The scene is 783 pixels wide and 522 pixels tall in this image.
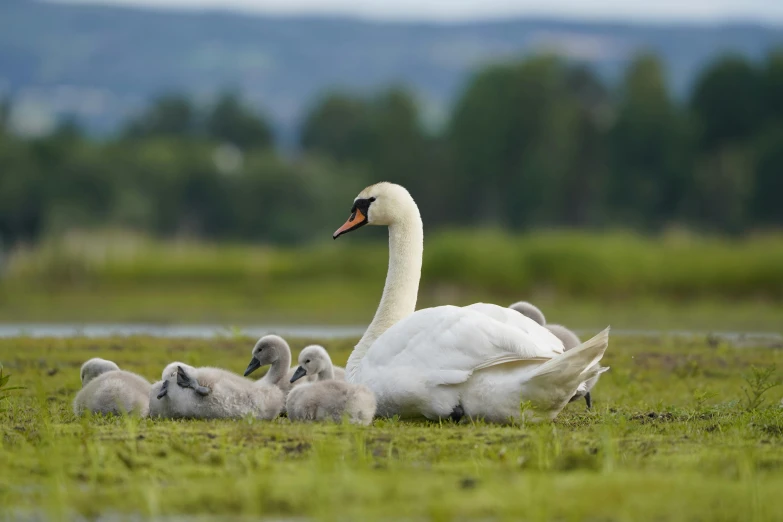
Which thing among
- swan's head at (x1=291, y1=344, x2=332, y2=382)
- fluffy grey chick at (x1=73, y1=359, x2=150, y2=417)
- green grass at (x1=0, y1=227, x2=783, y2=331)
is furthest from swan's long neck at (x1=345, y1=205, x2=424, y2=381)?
green grass at (x1=0, y1=227, x2=783, y2=331)

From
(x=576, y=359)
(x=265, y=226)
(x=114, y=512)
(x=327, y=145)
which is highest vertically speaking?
(x=327, y=145)

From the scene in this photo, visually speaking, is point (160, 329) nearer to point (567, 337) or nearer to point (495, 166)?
point (567, 337)

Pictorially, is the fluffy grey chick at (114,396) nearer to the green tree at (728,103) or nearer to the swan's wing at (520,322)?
the swan's wing at (520,322)

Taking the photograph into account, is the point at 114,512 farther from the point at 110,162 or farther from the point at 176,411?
the point at 110,162

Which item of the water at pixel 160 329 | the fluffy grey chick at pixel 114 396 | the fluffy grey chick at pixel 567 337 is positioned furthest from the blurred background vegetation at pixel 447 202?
the fluffy grey chick at pixel 114 396

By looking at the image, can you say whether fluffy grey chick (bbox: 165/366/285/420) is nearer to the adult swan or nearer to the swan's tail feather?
the adult swan

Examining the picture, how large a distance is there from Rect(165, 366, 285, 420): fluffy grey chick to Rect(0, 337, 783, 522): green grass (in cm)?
25

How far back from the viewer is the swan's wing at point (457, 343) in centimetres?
739

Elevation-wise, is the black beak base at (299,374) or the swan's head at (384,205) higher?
the swan's head at (384,205)

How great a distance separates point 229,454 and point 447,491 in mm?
1379

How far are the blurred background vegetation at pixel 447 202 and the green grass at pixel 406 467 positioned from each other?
13.9 meters

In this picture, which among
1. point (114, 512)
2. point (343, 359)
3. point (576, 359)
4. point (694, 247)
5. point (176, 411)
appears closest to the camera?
point (114, 512)

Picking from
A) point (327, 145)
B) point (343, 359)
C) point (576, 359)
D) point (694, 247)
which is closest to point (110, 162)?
point (327, 145)

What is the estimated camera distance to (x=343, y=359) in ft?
40.8
